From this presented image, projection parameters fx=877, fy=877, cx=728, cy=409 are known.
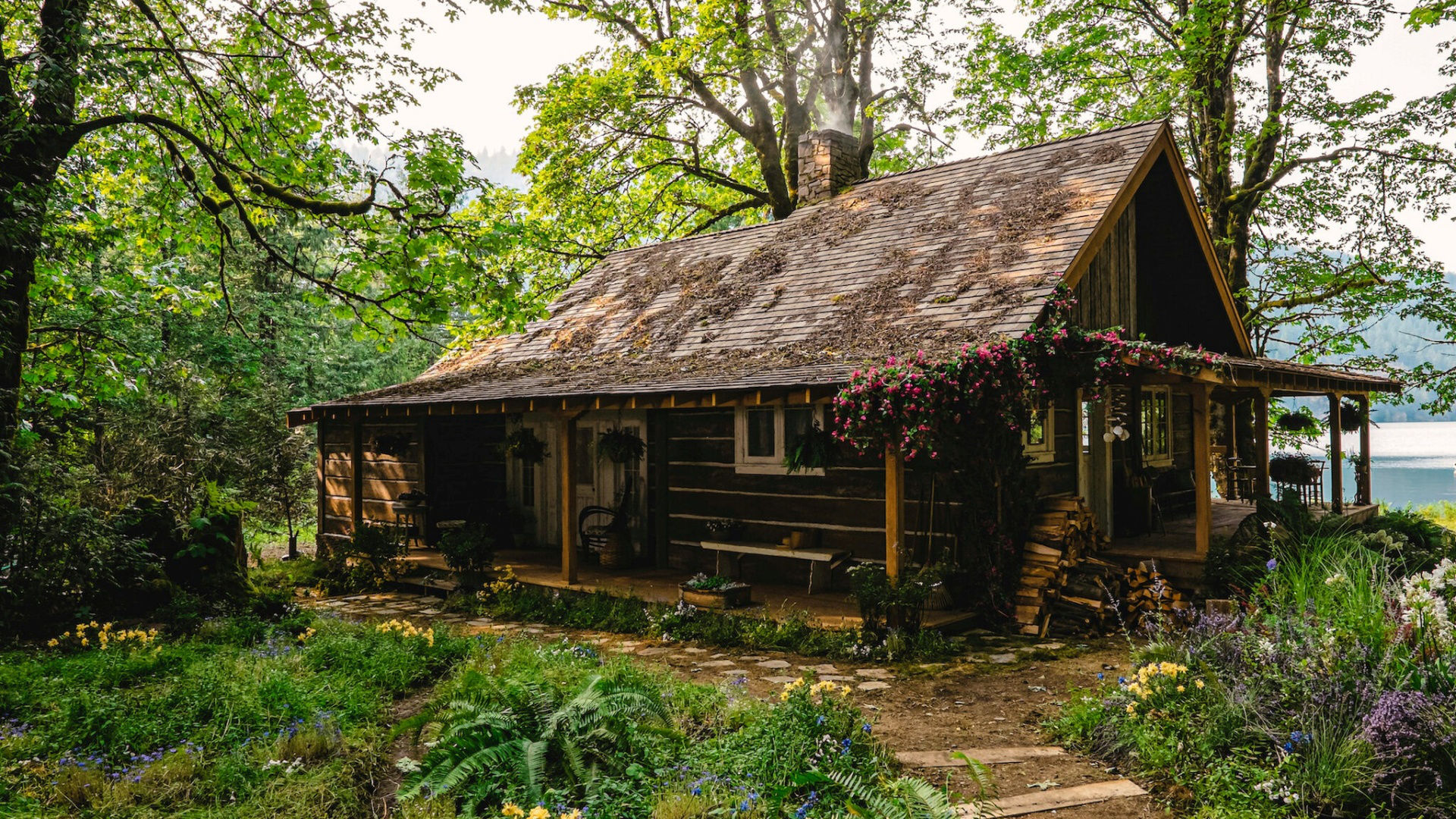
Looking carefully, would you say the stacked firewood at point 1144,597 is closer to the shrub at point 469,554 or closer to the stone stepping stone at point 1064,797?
the stone stepping stone at point 1064,797

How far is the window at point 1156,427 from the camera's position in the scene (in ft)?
40.4

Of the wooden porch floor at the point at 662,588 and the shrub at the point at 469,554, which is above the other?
the shrub at the point at 469,554

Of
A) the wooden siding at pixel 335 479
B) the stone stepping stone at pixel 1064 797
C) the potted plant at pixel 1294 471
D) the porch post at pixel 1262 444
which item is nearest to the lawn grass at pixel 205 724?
the stone stepping stone at pixel 1064 797

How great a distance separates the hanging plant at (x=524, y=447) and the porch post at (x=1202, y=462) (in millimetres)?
8253

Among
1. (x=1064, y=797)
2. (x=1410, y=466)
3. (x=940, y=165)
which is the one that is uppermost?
(x=940, y=165)

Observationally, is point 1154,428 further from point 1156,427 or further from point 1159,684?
point 1159,684

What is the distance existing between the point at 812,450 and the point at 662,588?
2419 mm

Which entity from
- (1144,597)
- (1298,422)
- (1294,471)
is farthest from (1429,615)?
(1298,422)

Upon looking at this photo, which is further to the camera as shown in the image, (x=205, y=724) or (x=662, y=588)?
(x=662, y=588)

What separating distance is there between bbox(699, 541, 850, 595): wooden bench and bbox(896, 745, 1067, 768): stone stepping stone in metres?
4.04

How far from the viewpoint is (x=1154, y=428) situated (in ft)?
41.3

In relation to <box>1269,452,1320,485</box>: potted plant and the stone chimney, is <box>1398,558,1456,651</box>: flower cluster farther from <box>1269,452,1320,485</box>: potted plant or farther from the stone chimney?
the stone chimney

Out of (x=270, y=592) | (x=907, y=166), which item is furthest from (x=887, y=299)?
(x=907, y=166)

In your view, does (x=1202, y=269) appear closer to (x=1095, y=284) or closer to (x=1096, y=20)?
(x=1095, y=284)
